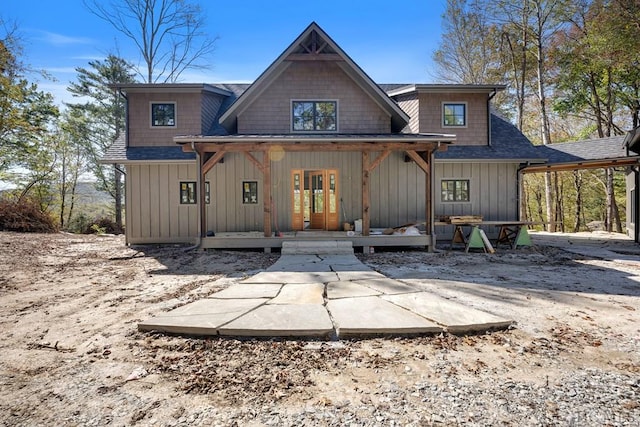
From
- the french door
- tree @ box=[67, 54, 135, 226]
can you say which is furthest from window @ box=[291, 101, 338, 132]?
tree @ box=[67, 54, 135, 226]

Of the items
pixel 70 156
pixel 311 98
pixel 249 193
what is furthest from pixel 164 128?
pixel 70 156

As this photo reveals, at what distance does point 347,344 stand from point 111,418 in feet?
6.18

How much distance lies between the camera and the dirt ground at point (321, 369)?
6.68 ft

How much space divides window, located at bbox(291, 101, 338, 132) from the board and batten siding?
3737 mm

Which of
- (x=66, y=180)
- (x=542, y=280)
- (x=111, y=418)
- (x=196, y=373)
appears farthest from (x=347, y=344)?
(x=66, y=180)

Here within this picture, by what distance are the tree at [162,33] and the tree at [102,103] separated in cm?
291

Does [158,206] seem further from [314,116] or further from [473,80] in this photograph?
[473,80]

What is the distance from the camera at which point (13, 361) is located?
2756 mm

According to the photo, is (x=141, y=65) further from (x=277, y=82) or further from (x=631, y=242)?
(x=631, y=242)

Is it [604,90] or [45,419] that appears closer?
[45,419]

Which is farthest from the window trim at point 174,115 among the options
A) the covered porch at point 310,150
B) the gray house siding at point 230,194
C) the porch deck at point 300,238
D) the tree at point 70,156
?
the tree at point 70,156

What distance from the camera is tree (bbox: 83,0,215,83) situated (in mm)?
17469

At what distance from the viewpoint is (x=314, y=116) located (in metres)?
10.5

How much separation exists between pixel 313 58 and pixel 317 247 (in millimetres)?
5955
